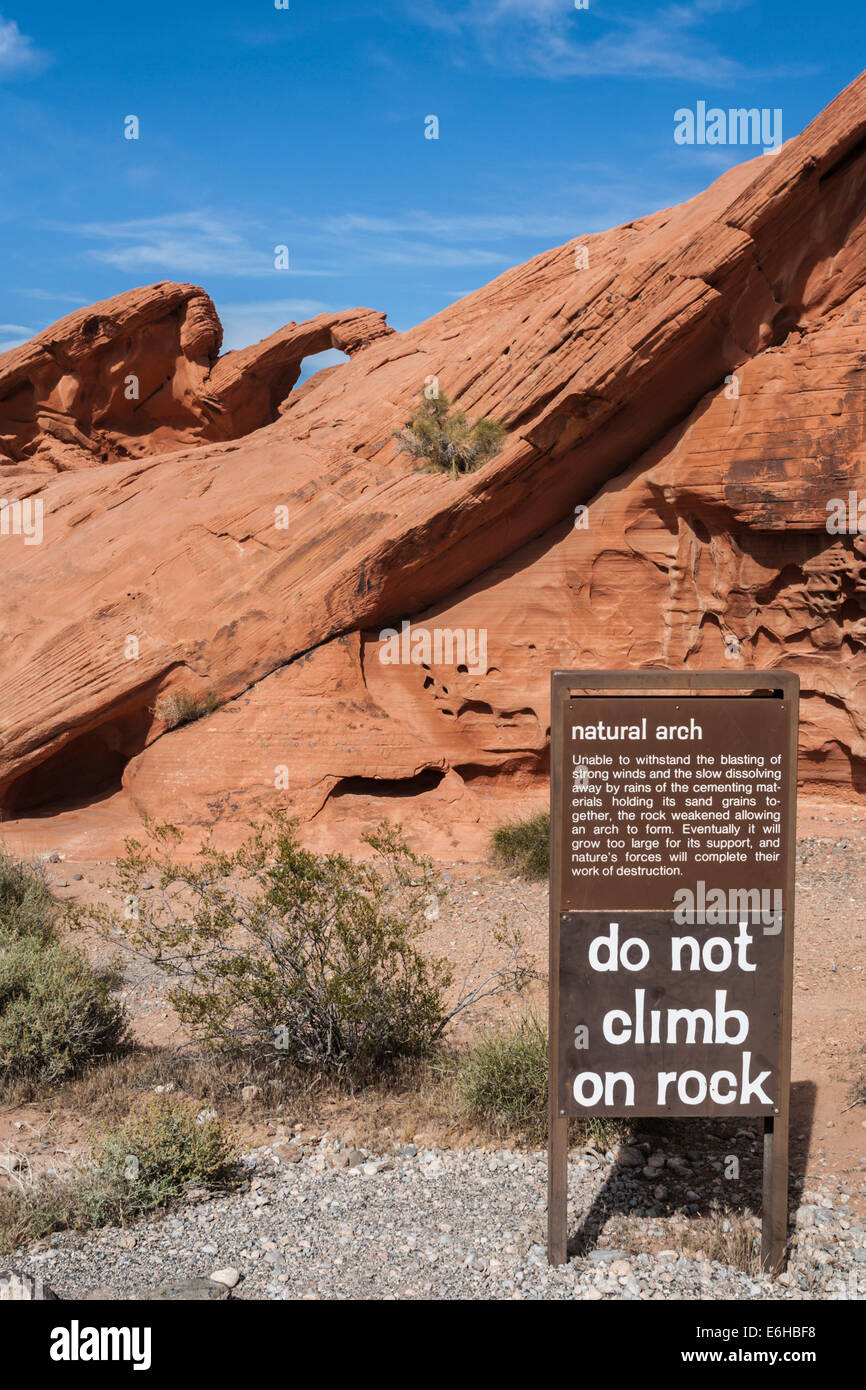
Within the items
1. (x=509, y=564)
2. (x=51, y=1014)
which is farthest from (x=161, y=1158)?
(x=509, y=564)

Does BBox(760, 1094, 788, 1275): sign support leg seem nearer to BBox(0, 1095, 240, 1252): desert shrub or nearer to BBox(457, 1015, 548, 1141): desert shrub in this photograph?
BBox(457, 1015, 548, 1141): desert shrub

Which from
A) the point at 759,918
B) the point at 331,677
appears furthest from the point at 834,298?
the point at 759,918

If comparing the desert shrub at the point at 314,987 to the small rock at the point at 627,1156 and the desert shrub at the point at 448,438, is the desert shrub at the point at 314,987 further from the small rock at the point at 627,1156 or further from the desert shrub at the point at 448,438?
the desert shrub at the point at 448,438

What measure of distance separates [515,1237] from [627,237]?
465 inches

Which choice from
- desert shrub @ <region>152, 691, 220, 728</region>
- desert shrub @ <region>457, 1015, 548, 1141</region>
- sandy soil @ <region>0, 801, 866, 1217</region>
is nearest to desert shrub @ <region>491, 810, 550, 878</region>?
sandy soil @ <region>0, 801, 866, 1217</region>

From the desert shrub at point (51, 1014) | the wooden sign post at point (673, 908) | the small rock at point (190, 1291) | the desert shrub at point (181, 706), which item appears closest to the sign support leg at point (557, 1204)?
the wooden sign post at point (673, 908)

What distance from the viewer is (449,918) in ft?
30.8

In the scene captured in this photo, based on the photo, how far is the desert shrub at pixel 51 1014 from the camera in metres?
5.94

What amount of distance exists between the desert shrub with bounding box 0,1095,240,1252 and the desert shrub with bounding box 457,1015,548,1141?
1.23m

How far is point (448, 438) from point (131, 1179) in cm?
915

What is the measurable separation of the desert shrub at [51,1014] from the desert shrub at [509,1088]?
227 centimetres

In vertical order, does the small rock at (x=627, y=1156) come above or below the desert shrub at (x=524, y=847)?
below

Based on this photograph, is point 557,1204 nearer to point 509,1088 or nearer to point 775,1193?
point 775,1193

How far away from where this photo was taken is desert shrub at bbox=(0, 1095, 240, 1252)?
4.52 m
